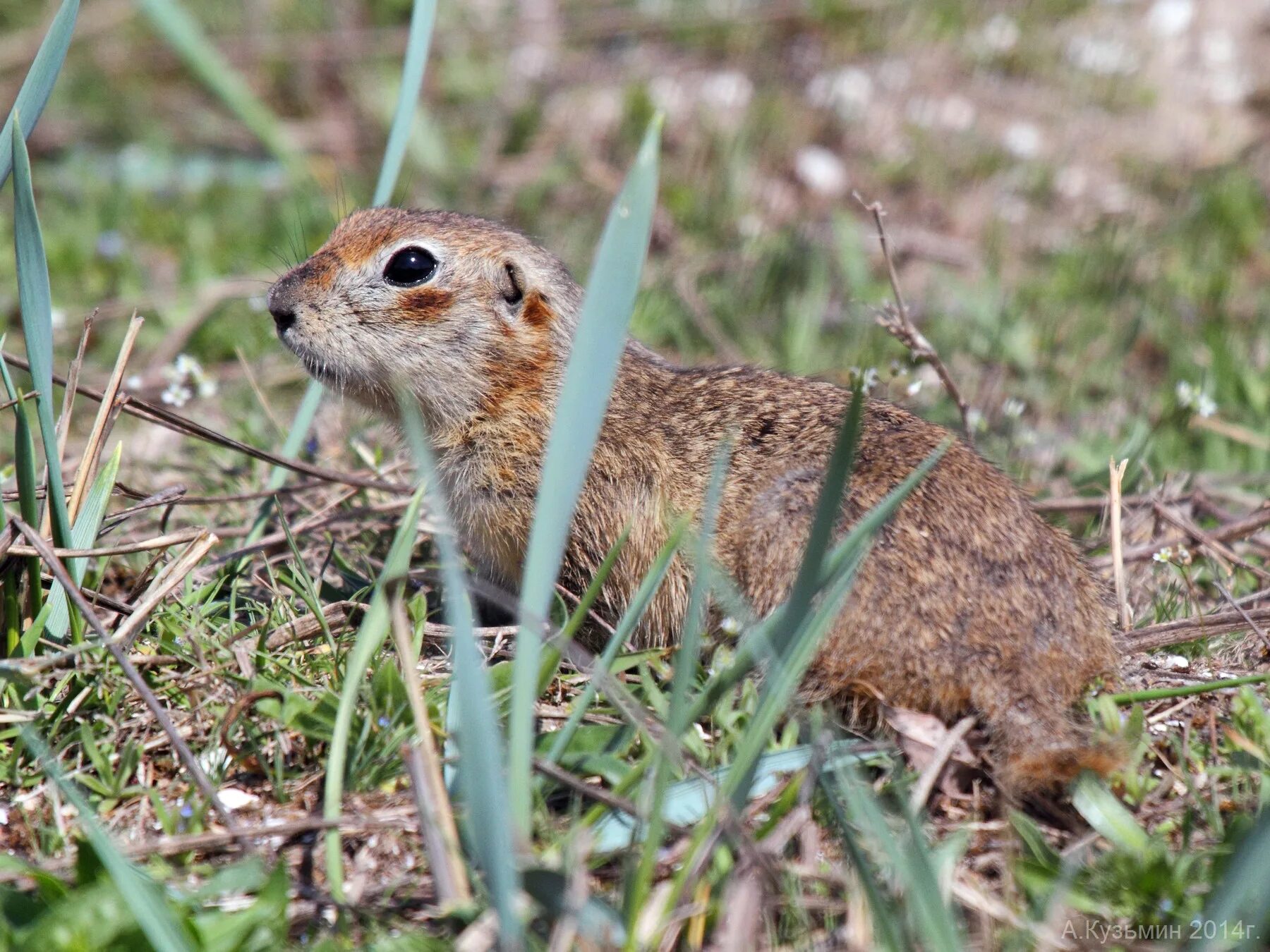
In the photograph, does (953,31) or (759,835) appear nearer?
(759,835)

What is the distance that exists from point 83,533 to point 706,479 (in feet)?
5.22

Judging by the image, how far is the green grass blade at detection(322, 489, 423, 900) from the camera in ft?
8.44

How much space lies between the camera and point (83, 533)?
10.4 ft

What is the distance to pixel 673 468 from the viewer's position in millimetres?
3721

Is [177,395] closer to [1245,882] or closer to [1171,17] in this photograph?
[1245,882]

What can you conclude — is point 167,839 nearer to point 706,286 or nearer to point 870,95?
point 706,286

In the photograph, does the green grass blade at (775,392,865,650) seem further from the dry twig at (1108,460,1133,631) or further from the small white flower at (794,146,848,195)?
the small white flower at (794,146,848,195)

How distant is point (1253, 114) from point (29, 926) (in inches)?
286

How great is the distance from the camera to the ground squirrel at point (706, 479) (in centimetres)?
310

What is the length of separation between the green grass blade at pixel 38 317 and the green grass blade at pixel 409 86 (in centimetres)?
116

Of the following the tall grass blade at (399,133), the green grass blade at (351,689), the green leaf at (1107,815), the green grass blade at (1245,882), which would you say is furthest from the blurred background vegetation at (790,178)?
the green grass blade at (1245,882)

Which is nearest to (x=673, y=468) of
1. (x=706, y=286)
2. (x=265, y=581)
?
(x=265, y=581)

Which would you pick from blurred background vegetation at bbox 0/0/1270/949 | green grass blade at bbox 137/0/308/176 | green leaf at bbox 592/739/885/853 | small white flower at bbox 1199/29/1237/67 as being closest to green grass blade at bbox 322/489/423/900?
blurred background vegetation at bbox 0/0/1270/949

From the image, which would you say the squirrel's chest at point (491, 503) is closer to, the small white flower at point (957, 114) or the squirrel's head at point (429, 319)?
the squirrel's head at point (429, 319)
